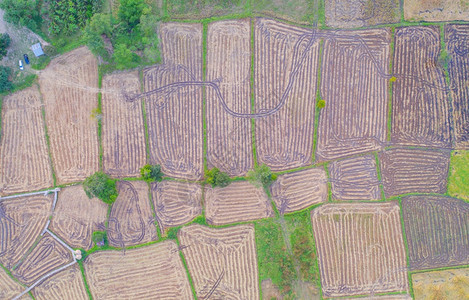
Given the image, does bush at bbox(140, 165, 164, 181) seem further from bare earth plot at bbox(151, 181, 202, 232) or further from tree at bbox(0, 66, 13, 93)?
tree at bbox(0, 66, 13, 93)

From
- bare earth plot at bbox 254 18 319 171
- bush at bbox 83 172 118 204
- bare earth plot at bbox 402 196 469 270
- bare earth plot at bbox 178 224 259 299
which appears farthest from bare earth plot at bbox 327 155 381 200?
bush at bbox 83 172 118 204

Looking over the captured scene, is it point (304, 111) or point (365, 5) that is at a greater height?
point (365, 5)

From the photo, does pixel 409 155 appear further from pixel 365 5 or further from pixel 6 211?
pixel 6 211

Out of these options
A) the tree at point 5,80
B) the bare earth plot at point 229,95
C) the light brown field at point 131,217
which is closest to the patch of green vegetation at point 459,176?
the bare earth plot at point 229,95

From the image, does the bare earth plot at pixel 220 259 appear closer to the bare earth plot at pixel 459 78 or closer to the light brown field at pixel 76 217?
the light brown field at pixel 76 217

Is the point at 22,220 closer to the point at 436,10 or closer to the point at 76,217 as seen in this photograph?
the point at 76,217

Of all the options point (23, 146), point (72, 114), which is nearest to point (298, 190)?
point (72, 114)

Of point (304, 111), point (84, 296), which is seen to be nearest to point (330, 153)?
point (304, 111)
